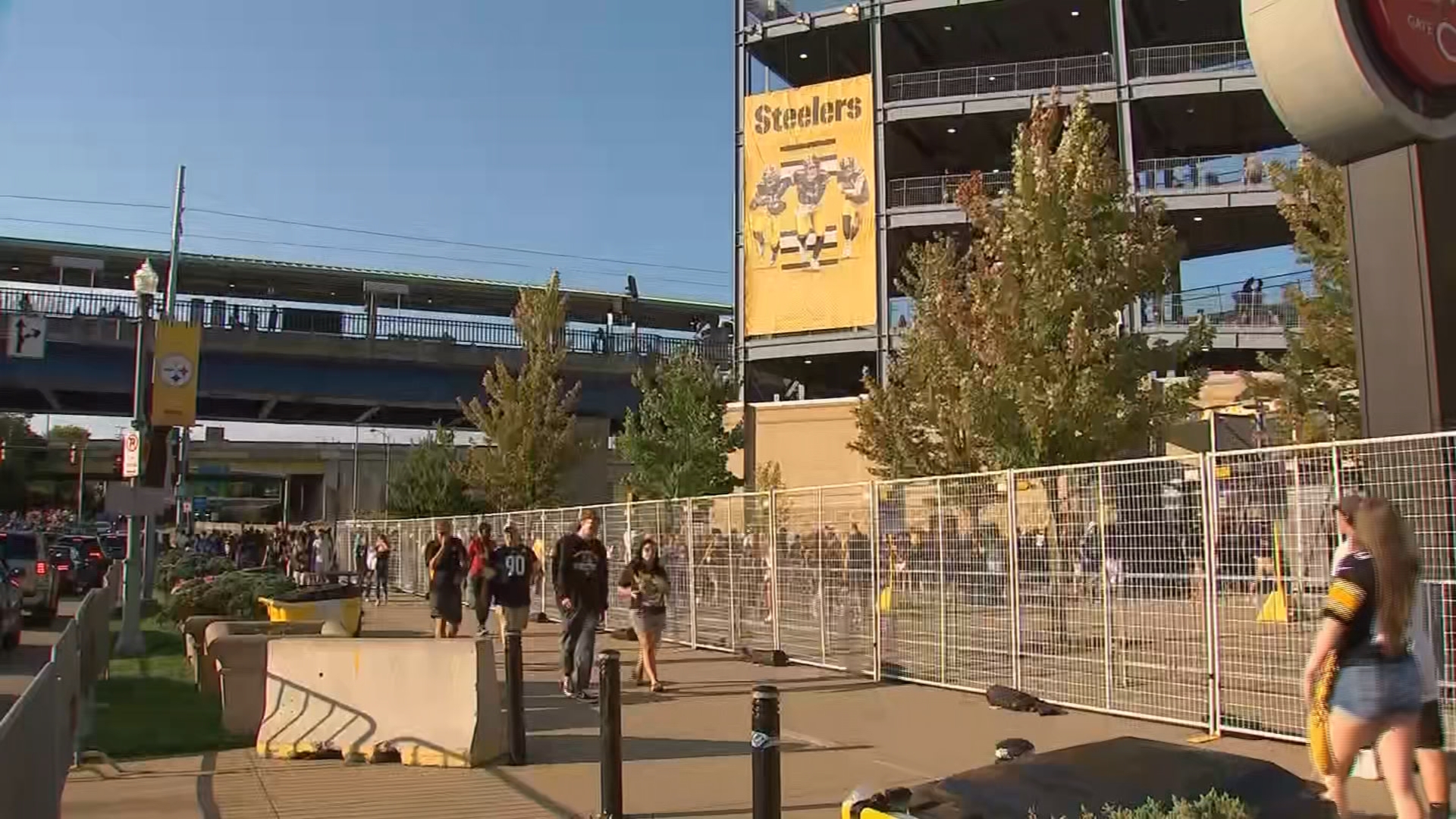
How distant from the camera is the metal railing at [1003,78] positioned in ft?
140

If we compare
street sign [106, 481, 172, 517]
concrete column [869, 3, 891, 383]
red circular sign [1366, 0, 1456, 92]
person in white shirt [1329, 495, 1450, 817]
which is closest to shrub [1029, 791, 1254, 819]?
person in white shirt [1329, 495, 1450, 817]

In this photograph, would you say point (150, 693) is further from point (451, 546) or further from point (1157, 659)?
point (1157, 659)

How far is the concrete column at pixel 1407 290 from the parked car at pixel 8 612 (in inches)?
725

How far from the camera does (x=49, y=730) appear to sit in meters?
6.53

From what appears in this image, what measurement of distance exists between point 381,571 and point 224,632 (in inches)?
727

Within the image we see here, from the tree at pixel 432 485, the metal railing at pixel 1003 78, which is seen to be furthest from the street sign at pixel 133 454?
the metal railing at pixel 1003 78

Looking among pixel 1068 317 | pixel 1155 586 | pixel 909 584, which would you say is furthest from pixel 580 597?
pixel 1068 317

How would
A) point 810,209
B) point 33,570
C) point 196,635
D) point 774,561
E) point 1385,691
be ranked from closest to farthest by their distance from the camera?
point 1385,691 < point 196,635 < point 774,561 < point 33,570 < point 810,209

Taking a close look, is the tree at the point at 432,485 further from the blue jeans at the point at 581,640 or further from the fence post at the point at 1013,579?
the fence post at the point at 1013,579

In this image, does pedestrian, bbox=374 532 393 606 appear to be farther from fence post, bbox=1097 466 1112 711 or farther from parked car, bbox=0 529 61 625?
fence post, bbox=1097 466 1112 711

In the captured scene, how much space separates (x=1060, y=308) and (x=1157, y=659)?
6.57 meters

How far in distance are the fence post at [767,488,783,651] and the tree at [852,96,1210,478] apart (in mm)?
2933

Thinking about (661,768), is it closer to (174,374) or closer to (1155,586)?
(1155,586)

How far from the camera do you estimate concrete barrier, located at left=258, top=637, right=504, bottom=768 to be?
9.09 metres
